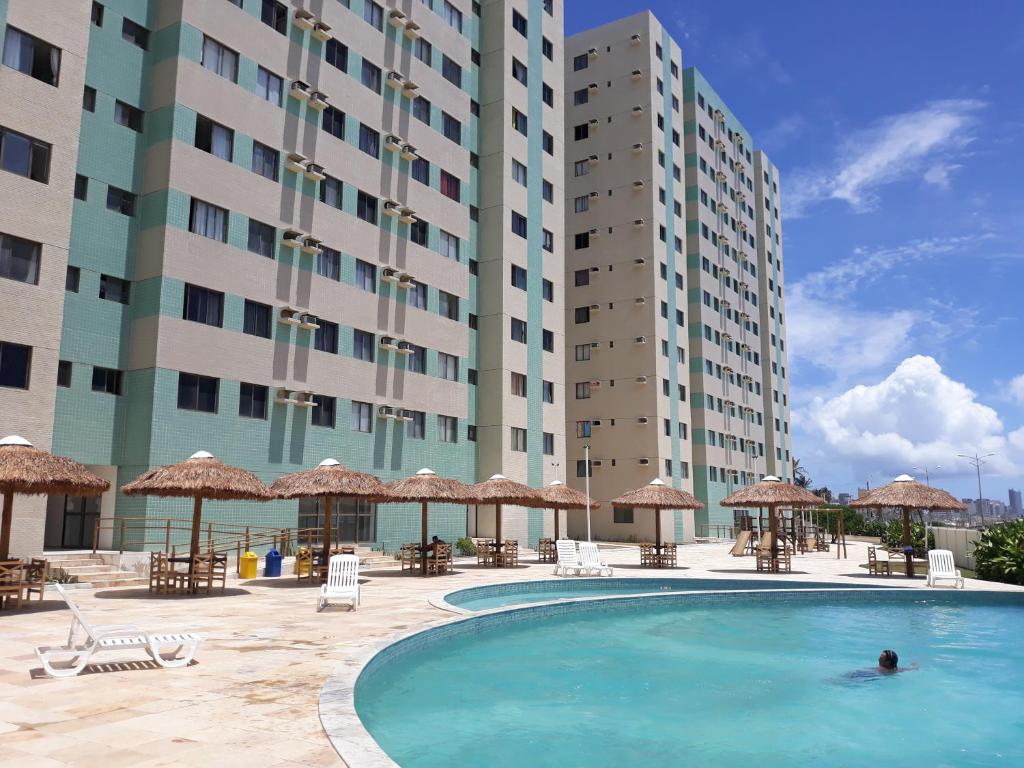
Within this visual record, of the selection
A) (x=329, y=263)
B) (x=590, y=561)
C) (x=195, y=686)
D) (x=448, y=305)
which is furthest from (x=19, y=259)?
(x=448, y=305)

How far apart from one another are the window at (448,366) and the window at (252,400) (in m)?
9.33

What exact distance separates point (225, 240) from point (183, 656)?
60.6 ft

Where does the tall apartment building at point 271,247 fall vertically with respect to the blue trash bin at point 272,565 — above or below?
above

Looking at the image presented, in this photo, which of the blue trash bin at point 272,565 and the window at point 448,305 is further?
the window at point 448,305

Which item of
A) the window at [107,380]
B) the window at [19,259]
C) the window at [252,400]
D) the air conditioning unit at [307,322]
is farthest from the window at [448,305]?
the window at [19,259]

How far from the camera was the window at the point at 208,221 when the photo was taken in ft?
80.8

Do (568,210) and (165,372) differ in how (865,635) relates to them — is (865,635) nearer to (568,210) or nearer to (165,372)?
(165,372)

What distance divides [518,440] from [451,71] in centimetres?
1695

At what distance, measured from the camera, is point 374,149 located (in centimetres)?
3212

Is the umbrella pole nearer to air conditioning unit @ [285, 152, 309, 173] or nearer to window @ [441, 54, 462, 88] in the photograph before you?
air conditioning unit @ [285, 152, 309, 173]

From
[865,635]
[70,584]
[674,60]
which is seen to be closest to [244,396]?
[70,584]

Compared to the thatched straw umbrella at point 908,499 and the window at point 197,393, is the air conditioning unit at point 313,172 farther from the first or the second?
the thatched straw umbrella at point 908,499

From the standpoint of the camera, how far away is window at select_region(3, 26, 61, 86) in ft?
66.7

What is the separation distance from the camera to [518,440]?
37375 mm
